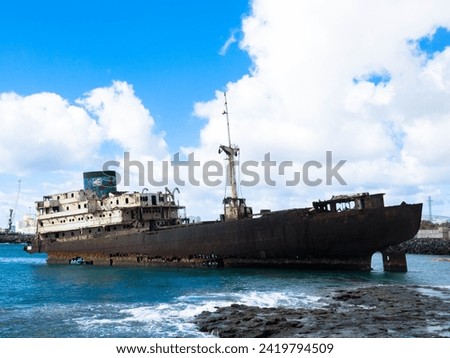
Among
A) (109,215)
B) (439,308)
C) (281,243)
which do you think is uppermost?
(109,215)

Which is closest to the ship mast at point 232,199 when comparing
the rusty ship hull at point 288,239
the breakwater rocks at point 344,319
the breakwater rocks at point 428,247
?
the rusty ship hull at point 288,239

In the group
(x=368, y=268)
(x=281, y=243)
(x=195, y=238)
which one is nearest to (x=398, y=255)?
(x=368, y=268)

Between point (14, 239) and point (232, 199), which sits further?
point (14, 239)

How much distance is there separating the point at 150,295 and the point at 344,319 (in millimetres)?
10953

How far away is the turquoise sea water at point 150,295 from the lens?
15.7 meters

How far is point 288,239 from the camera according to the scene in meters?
30.3

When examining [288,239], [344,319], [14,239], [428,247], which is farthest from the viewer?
[14,239]

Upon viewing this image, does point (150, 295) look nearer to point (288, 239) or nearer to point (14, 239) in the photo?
point (288, 239)

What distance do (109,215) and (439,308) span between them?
3334 cm

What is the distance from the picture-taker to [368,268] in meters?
30.0

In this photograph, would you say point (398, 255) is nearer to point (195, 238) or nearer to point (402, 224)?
point (402, 224)

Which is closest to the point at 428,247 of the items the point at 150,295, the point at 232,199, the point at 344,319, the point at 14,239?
the point at 232,199

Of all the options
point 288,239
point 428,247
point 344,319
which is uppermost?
point 288,239

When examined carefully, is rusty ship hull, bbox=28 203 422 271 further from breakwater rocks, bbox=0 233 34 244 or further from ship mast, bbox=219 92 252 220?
breakwater rocks, bbox=0 233 34 244
